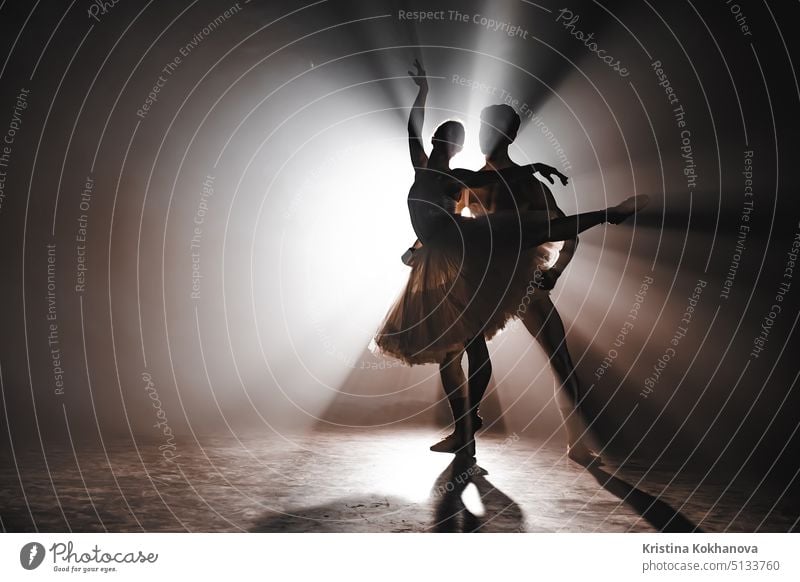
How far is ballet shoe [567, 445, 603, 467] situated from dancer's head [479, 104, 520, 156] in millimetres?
1701

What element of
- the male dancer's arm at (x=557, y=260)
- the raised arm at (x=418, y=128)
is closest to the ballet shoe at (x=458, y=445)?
the male dancer's arm at (x=557, y=260)

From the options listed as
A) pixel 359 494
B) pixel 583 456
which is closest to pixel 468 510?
pixel 359 494

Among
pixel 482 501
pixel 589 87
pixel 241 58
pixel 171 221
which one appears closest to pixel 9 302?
pixel 171 221

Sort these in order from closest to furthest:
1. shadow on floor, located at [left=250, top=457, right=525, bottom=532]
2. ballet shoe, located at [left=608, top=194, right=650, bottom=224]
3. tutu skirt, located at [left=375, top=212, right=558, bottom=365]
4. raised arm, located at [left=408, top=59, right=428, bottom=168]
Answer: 1. shadow on floor, located at [left=250, top=457, right=525, bottom=532]
2. ballet shoe, located at [left=608, top=194, right=650, bottom=224]
3. tutu skirt, located at [left=375, top=212, right=558, bottom=365]
4. raised arm, located at [left=408, top=59, right=428, bottom=168]

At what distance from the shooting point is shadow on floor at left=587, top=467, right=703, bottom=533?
325 cm

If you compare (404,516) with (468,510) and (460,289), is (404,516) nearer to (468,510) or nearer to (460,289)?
(468,510)

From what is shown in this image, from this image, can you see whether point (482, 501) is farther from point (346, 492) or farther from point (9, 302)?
point (9, 302)

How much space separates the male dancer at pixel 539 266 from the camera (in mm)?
4195

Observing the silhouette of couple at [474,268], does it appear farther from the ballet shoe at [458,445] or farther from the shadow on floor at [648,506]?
the shadow on floor at [648,506]

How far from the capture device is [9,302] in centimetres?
537

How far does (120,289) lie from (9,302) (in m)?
0.73

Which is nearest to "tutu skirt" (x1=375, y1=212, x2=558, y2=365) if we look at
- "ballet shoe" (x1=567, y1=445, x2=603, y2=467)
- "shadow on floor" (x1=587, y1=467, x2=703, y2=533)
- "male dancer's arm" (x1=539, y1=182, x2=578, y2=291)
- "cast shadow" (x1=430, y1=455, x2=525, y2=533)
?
"male dancer's arm" (x1=539, y1=182, x2=578, y2=291)

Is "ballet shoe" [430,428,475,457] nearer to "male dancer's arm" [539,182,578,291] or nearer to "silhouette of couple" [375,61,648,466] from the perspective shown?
"silhouette of couple" [375,61,648,466]

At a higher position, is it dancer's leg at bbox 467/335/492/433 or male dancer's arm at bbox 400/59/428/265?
male dancer's arm at bbox 400/59/428/265
